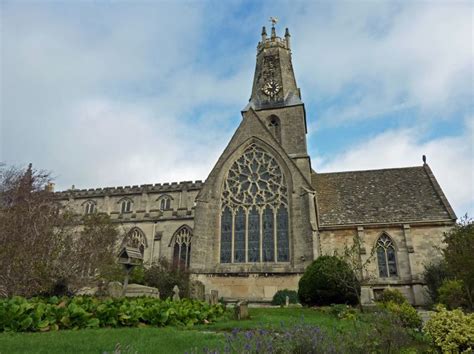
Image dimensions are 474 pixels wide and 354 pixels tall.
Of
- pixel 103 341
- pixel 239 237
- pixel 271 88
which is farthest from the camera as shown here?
pixel 271 88

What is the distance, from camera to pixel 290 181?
76.2 feet

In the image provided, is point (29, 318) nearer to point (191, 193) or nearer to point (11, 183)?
point (11, 183)

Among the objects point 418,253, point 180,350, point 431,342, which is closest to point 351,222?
point 418,253

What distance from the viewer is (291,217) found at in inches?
877

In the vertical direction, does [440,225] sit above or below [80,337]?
above

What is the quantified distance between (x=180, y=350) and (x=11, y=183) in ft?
68.4

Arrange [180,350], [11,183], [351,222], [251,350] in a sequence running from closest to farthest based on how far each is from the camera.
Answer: [251,350] < [180,350] < [11,183] < [351,222]

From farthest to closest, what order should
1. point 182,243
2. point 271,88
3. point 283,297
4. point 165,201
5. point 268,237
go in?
point 165,201, point 271,88, point 182,243, point 268,237, point 283,297

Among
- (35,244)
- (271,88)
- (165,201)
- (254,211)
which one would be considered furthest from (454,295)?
(165,201)

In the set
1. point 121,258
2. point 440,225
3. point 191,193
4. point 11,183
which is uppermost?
point 191,193

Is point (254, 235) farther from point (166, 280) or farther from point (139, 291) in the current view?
point (139, 291)

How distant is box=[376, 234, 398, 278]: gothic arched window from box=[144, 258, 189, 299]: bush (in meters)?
12.2

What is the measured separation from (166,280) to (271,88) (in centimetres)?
1782

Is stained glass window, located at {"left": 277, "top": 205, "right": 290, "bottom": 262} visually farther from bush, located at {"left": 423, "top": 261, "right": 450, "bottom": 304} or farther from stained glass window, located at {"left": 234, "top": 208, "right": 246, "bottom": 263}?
bush, located at {"left": 423, "top": 261, "right": 450, "bottom": 304}
